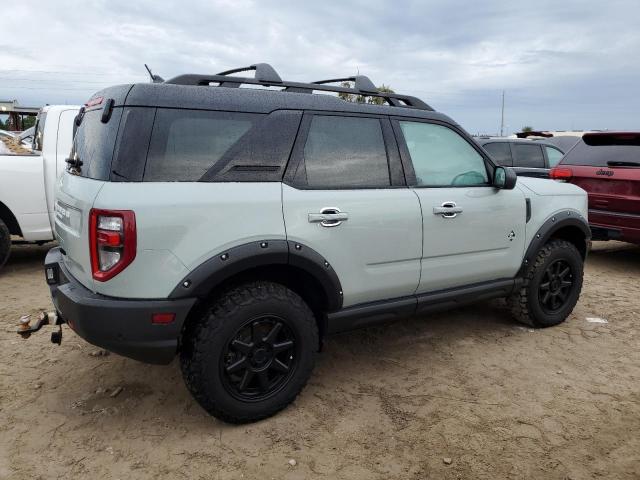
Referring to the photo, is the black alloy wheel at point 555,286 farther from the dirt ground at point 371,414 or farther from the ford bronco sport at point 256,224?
the ford bronco sport at point 256,224

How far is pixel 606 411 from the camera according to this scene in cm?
313

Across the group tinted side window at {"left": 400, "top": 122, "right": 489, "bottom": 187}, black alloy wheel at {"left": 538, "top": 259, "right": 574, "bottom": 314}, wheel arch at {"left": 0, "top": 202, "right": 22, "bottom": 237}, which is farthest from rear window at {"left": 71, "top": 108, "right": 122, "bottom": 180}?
black alloy wheel at {"left": 538, "top": 259, "right": 574, "bottom": 314}

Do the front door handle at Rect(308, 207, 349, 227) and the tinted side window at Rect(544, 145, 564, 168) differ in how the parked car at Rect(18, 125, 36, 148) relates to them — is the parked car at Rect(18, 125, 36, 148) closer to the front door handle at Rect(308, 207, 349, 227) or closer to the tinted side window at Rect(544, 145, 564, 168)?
the front door handle at Rect(308, 207, 349, 227)

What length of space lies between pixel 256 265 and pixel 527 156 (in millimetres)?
8455

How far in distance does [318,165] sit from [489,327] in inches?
96.5

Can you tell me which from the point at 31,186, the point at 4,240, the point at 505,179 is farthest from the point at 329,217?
the point at 4,240

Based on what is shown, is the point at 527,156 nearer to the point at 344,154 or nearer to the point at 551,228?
the point at 551,228

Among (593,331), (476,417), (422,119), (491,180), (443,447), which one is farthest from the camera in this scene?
(593,331)

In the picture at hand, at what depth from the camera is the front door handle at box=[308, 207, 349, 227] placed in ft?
9.59

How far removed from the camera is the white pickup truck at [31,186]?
555 centimetres

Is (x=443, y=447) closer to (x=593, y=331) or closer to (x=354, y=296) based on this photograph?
(x=354, y=296)

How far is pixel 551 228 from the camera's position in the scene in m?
4.22

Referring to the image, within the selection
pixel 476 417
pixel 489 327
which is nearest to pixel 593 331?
pixel 489 327

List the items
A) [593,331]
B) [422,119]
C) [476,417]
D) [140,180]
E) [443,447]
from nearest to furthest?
[140,180], [443,447], [476,417], [422,119], [593,331]
